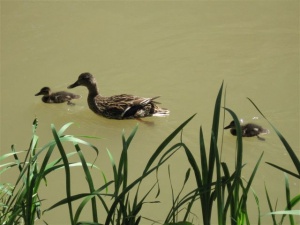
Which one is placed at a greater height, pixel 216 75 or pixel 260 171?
pixel 216 75

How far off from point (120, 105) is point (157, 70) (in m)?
0.98

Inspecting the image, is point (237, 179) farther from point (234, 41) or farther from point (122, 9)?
point (122, 9)

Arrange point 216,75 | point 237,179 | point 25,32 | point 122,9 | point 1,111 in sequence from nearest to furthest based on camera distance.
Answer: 1. point 237,179
2. point 1,111
3. point 216,75
4. point 25,32
5. point 122,9

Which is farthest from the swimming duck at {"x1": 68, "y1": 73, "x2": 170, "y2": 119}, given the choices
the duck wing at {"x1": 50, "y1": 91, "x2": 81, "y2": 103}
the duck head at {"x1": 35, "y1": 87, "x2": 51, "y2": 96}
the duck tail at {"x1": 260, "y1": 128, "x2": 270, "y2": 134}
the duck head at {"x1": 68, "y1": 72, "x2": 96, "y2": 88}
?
the duck tail at {"x1": 260, "y1": 128, "x2": 270, "y2": 134}

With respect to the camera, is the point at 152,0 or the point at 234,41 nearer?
the point at 234,41

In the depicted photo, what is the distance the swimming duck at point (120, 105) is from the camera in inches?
210

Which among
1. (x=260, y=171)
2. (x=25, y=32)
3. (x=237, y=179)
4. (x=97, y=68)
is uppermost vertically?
(x=25, y=32)

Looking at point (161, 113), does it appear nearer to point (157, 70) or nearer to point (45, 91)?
point (157, 70)

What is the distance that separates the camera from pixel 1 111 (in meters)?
5.54

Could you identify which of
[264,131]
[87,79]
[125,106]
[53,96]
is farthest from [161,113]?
[53,96]

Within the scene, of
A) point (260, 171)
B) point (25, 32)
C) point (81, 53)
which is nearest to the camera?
point (260, 171)

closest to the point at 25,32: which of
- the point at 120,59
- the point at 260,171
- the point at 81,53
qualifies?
the point at 81,53

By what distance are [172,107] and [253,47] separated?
167cm

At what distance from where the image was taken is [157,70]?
6.20 meters
